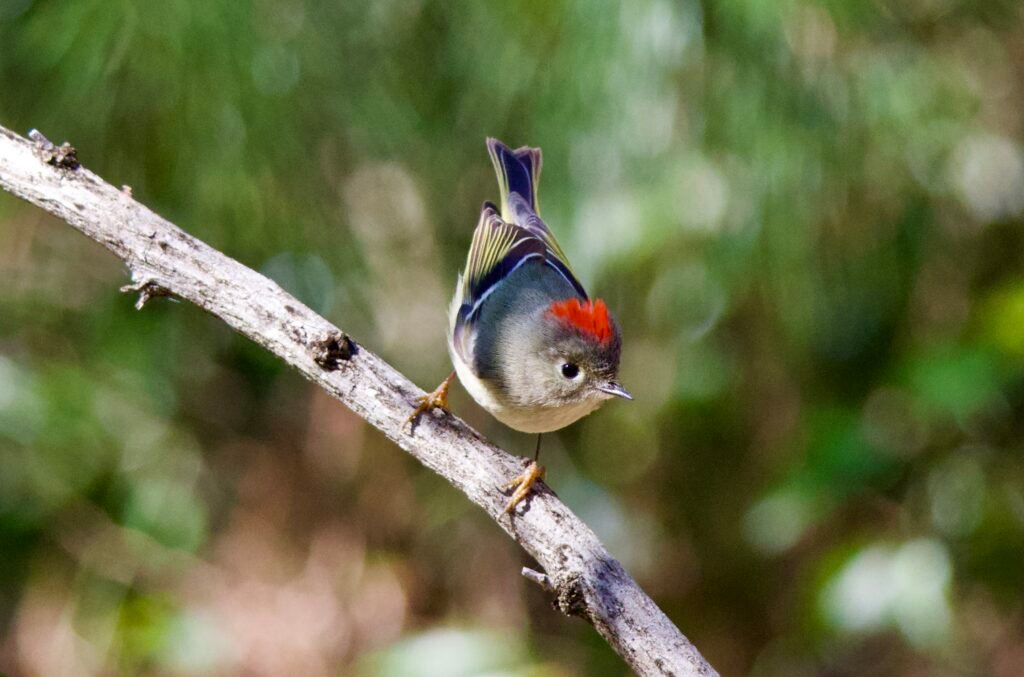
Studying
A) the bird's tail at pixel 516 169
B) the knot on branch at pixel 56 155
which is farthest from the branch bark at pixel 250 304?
the bird's tail at pixel 516 169

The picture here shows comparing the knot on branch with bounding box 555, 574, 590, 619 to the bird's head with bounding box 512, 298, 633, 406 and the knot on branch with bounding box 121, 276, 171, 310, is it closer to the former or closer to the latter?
the bird's head with bounding box 512, 298, 633, 406

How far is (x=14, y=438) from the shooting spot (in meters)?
3.85

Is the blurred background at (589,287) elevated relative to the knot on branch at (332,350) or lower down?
elevated

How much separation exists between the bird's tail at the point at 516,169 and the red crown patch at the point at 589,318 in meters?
0.68

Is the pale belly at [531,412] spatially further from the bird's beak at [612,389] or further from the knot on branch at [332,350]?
the knot on branch at [332,350]

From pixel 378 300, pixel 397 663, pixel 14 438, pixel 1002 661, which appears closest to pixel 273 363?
pixel 378 300

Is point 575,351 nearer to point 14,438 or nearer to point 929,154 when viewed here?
point 929,154

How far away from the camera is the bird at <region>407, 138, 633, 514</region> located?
2.46 meters

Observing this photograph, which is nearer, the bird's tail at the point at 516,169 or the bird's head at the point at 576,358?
the bird's head at the point at 576,358

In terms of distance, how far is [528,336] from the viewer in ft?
8.36

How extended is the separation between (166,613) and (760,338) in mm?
2316

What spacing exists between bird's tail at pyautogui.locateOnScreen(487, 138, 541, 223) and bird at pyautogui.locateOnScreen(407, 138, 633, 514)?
5.2 inches

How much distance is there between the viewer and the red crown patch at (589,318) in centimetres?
245

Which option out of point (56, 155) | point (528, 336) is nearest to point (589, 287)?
point (528, 336)
